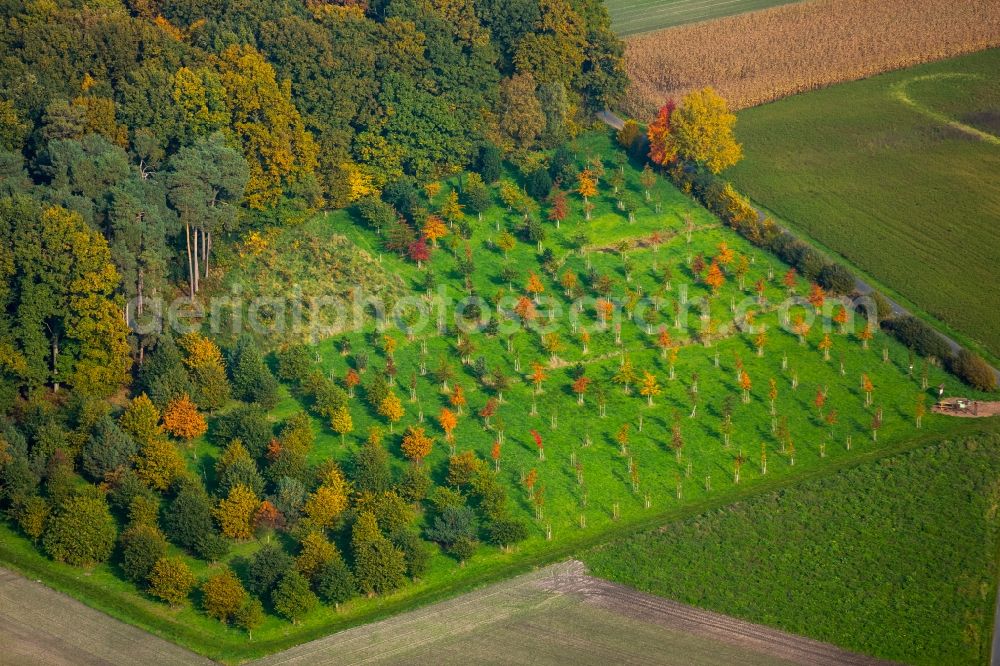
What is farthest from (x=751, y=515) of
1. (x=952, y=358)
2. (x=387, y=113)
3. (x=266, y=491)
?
(x=387, y=113)

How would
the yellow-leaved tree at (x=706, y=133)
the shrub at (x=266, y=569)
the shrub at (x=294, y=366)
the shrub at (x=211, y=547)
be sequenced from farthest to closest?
the yellow-leaved tree at (x=706, y=133) → the shrub at (x=294, y=366) → the shrub at (x=211, y=547) → the shrub at (x=266, y=569)

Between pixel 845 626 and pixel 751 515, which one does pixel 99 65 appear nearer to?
pixel 751 515

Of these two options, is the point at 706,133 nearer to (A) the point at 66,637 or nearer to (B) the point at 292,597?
(B) the point at 292,597

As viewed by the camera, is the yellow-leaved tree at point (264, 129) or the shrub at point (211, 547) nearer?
the shrub at point (211, 547)

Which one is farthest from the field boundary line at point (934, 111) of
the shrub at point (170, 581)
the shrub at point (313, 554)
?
the shrub at point (170, 581)

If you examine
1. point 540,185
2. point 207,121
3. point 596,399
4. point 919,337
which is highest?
point 207,121

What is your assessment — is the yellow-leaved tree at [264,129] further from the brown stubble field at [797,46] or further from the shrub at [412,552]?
the shrub at [412,552]

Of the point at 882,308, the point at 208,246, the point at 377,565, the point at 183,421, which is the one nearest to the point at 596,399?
the point at 882,308
